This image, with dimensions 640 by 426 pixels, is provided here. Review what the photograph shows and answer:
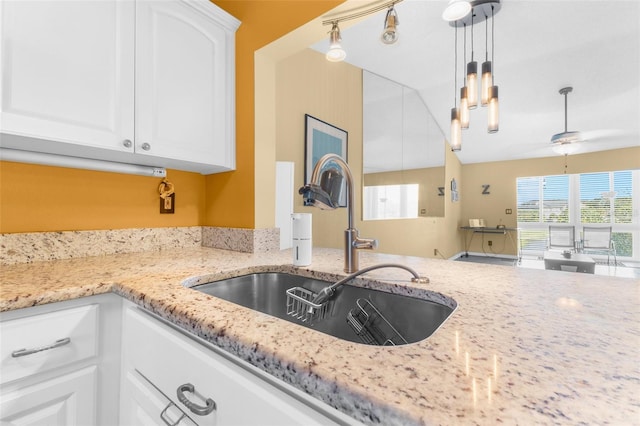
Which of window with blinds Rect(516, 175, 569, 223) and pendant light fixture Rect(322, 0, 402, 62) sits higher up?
pendant light fixture Rect(322, 0, 402, 62)

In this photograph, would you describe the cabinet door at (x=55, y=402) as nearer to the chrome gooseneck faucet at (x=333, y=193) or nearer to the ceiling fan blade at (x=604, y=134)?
the chrome gooseneck faucet at (x=333, y=193)

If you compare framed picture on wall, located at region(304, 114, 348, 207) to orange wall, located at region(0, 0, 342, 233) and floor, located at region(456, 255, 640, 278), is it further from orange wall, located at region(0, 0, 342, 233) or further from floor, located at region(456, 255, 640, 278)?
floor, located at region(456, 255, 640, 278)

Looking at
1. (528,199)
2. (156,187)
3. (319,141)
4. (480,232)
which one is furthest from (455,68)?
(480,232)

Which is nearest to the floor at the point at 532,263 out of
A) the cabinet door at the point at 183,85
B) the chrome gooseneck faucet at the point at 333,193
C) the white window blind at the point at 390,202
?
the white window blind at the point at 390,202

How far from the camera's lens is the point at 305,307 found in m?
0.94

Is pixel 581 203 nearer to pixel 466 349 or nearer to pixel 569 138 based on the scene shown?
pixel 569 138

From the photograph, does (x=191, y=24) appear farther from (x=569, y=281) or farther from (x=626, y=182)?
(x=626, y=182)

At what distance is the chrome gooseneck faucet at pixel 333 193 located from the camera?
0.86 metres

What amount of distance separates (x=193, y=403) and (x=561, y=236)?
8564 millimetres

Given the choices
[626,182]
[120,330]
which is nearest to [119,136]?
[120,330]

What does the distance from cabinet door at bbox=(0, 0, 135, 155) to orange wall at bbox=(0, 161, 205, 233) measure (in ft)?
0.48

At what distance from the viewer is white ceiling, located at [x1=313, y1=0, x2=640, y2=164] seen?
239 cm

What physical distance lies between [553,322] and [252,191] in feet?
4.18

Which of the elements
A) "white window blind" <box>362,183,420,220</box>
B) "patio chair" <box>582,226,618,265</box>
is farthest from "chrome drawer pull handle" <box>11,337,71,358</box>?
"patio chair" <box>582,226,618,265</box>
